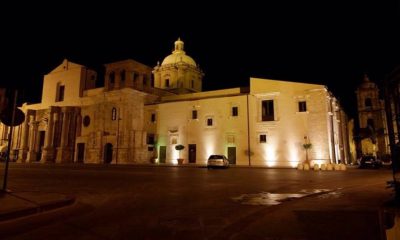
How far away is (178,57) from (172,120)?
16839mm

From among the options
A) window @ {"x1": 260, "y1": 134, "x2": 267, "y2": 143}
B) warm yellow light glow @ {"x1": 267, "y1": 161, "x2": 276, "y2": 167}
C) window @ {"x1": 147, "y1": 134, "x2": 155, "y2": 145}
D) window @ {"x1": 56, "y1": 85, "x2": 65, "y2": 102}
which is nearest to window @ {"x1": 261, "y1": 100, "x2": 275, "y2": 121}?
window @ {"x1": 260, "y1": 134, "x2": 267, "y2": 143}

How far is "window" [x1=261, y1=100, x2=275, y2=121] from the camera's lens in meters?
35.5

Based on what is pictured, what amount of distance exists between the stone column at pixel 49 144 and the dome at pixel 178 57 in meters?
21.4

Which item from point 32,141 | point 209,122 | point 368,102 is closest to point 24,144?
point 32,141

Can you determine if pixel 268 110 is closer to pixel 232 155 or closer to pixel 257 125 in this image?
pixel 257 125

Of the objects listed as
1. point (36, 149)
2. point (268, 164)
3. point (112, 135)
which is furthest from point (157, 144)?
point (36, 149)

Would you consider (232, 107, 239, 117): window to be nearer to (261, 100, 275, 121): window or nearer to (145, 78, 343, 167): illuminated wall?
(145, 78, 343, 167): illuminated wall

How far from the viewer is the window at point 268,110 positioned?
117 feet

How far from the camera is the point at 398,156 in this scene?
23.4 feet

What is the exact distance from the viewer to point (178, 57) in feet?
177

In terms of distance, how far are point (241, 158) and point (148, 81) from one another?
20.9 metres

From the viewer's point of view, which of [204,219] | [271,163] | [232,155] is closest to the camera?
[204,219]

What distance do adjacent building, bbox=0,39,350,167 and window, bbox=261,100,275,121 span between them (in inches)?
4.7

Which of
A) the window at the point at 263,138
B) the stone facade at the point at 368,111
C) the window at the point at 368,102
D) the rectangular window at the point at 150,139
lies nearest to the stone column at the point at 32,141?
the rectangular window at the point at 150,139
